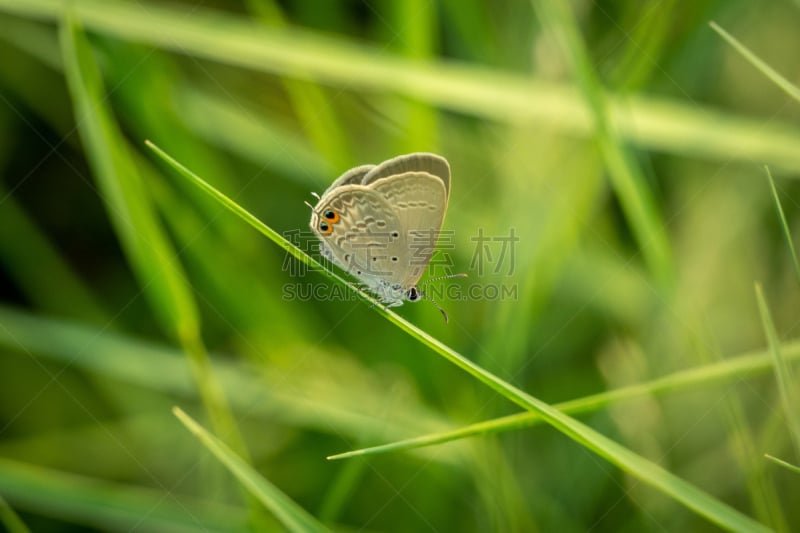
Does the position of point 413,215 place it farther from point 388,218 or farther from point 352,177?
point 352,177

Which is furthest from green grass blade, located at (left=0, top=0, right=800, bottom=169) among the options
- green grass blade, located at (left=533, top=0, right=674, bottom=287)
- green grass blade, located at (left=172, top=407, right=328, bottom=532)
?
green grass blade, located at (left=172, top=407, right=328, bottom=532)

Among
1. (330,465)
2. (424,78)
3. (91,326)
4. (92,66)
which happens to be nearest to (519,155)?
(424,78)

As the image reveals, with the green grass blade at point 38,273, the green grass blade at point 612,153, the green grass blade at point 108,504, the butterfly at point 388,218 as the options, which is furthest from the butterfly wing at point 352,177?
the green grass blade at point 38,273

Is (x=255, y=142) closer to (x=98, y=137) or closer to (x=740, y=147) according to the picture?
(x=98, y=137)

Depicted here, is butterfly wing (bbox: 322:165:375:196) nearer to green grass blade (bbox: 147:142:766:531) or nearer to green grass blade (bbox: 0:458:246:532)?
green grass blade (bbox: 147:142:766:531)

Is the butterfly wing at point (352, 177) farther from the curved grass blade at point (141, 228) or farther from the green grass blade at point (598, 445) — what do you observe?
the green grass blade at point (598, 445)

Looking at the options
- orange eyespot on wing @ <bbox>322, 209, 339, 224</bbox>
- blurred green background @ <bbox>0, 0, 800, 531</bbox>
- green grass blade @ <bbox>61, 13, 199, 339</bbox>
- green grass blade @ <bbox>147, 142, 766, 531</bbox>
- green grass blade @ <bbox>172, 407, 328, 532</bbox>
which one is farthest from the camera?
blurred green background @ <bbox>0, 0, 800, 531</bbox>
